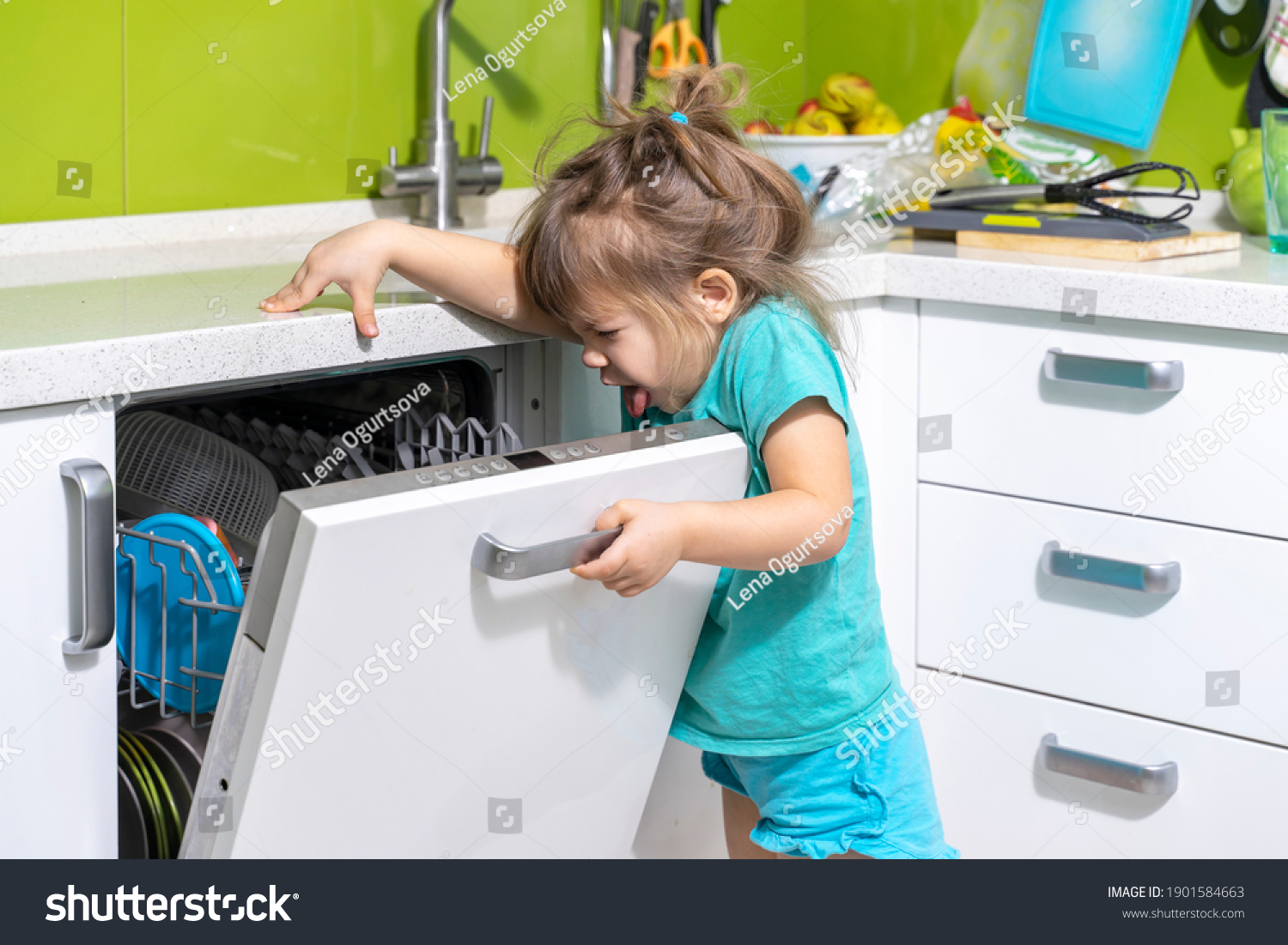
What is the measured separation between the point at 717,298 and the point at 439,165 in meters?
0.71

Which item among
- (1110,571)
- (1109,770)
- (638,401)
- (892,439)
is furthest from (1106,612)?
(638,401)

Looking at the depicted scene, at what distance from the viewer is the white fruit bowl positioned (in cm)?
161

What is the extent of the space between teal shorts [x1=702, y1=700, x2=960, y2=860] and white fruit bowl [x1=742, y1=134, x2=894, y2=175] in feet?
2.63

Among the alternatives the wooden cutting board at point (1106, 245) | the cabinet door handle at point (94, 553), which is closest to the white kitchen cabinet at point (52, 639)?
the cabinet door handle at point (94, 553)

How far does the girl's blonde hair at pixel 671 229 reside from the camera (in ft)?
3.09

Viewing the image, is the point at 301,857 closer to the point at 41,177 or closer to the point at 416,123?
the point at 41,177

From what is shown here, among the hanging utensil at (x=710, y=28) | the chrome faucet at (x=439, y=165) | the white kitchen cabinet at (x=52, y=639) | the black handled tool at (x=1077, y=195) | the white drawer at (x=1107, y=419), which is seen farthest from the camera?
the hanging utensil at (x=710, y=28)

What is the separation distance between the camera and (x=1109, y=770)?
4.19 feet

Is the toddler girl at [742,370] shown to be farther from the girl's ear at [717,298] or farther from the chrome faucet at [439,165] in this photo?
the chrome faucet at [439,165]

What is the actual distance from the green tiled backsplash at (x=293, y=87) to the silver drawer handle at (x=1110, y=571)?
0.52 meters

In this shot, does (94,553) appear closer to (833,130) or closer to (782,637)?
(782,637)

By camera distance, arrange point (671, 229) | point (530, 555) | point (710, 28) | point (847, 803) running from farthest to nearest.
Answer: point (710, 28), point (847, 803), point (671, 229), point (530, 555)

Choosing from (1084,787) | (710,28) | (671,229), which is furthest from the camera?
(710,28)
